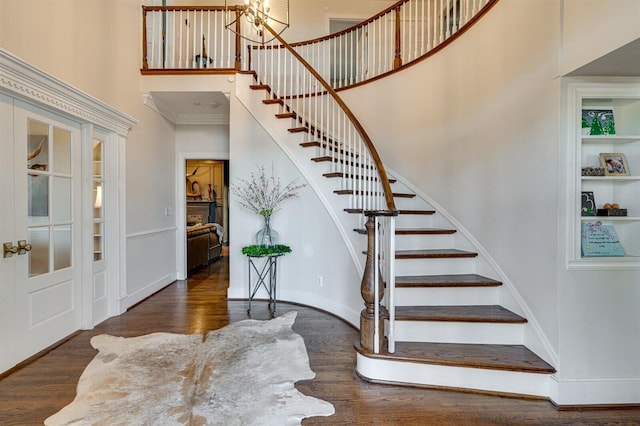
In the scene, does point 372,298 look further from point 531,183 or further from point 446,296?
point 531,183

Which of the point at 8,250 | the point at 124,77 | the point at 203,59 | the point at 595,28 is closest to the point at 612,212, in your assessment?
the point at 595,28

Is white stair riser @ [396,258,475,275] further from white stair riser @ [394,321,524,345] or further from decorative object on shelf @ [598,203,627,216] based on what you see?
decorative object on shelf @ [598,203,627,216]

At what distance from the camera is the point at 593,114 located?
2109 millimetres

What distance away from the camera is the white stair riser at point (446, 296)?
2.70 m

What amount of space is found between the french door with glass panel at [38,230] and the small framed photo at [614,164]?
422 cm

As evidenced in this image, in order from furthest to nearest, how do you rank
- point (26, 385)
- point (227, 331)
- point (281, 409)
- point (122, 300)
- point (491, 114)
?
point (122, 300) < point (227, 331) < point (491, 114) < point (26, 385) < point (281, 409)

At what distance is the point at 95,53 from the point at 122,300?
2744mm

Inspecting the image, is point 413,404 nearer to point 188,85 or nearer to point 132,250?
point 132,250

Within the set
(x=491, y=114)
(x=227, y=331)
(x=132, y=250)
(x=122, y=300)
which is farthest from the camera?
(x=132, y=250)

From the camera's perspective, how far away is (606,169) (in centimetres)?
209

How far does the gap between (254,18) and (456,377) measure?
328 centimetres

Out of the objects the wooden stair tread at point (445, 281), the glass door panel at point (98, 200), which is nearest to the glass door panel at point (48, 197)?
the glass door panel at point (98, 200)

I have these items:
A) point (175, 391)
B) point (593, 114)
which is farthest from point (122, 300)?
point (593, 114)

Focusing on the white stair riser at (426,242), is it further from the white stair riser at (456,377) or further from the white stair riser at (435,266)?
the white stair riser at (456,377)
